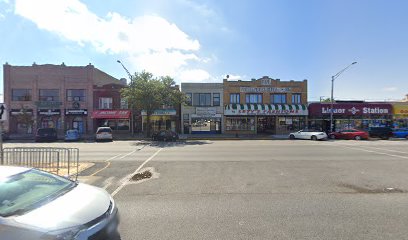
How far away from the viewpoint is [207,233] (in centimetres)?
512

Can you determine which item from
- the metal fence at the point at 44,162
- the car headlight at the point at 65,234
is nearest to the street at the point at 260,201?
the metal fence at the point at 44,162

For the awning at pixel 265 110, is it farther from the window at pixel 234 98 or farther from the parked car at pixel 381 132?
the parked car at pixel 381 132

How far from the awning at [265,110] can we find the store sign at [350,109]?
170 centimetres

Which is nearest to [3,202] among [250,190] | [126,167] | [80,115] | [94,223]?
[94,223]

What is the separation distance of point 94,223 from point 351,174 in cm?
986

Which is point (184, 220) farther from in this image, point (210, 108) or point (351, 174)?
point (210, 108)

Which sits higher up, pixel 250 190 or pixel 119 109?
pixel 119 109

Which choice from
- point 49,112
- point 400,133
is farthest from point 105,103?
point 400,133

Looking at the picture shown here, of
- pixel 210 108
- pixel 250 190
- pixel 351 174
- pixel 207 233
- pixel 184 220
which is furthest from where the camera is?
pixel 210 108

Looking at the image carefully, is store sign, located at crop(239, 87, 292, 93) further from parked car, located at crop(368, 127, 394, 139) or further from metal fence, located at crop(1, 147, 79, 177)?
metal fence, located at crop(1, 147, 79, 177)

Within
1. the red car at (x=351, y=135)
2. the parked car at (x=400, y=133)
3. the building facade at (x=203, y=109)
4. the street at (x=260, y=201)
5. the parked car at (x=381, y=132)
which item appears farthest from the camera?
the building facade at (x=203, y=109)

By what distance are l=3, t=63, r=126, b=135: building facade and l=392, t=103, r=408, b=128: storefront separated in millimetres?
42732

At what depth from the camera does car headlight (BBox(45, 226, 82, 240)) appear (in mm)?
3088

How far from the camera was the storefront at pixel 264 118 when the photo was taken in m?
40.6
